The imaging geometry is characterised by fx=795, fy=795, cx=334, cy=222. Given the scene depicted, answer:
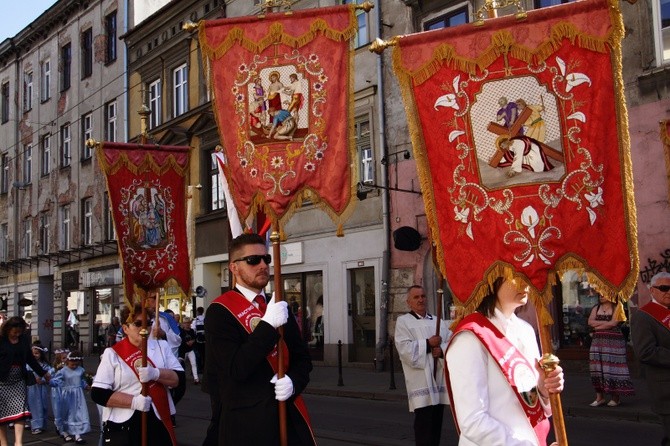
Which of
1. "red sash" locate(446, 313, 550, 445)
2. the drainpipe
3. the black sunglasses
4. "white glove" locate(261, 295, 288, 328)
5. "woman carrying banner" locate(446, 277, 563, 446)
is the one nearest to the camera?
"woman carrying banner" locate(446, 277, 563, 446)

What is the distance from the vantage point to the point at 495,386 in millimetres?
3357

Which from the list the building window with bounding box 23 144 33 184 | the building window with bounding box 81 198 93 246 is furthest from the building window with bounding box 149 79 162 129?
the building window with bounding box 23 144 33 184

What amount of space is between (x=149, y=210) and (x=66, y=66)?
32549mm

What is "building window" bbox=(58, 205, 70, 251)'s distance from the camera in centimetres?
3678

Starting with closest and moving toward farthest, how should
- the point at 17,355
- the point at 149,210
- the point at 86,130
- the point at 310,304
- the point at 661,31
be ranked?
the point at 149,210, the point at 17,355, the point at 661,31, the point at 310,304, the point at 86,130

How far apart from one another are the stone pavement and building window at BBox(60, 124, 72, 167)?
19.3 m

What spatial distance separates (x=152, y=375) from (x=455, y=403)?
3.40 m

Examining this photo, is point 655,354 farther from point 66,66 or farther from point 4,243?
point 4,243

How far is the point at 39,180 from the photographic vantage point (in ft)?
130

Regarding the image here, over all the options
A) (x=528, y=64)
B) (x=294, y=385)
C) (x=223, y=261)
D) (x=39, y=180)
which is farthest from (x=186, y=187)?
(x=39, y=180)

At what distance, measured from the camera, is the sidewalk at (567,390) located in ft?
37.9

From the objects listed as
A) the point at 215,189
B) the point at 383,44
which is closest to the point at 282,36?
the point at 383,44

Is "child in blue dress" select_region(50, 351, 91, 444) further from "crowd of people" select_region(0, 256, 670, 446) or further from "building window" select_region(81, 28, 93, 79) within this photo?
"building window" select_region(81, 28, 93, 79)

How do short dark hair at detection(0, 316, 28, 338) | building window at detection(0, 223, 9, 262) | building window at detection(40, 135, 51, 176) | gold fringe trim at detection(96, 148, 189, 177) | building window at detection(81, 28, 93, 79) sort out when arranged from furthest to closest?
building window at detection(0, 223, 9, 262) < building window at detection(40, 135, 51, 176) < building window at detection(81, 28, 93, 79) < short dark hair at detection(0, 316, 28, 338) < gold fringe trim at detection(96, 148, 189, 177)
